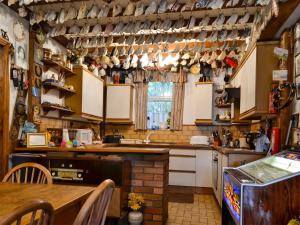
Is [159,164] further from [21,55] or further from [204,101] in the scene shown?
[204,101]

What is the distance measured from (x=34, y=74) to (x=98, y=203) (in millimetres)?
2861

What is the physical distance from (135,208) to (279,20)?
2390 mm

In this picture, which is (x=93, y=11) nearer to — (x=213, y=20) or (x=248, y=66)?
(x=213, y=20)

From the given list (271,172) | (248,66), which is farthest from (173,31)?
(271,172)

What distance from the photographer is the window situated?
6215 millimetres

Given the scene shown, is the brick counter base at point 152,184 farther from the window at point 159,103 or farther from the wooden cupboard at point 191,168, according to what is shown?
the window at point 159,103

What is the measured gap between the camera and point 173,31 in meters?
3.92

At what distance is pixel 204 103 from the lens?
5.68 metres

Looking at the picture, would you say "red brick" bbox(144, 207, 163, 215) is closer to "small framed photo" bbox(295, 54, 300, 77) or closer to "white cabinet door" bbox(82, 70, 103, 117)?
"small framed photo" bbox(295, 54, 300, 77)

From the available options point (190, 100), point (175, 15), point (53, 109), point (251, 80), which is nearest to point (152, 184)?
point (251, 80)

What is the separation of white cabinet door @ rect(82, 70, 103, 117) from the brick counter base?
206 cm

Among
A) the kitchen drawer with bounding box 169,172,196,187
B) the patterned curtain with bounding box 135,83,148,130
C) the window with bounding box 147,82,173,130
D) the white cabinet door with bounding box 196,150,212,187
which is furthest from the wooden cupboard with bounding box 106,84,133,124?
the white cabinet door with bounding box 196,150,212,187

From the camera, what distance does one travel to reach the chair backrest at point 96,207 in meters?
1.10

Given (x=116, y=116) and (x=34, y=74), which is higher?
(x=34, y=74)
